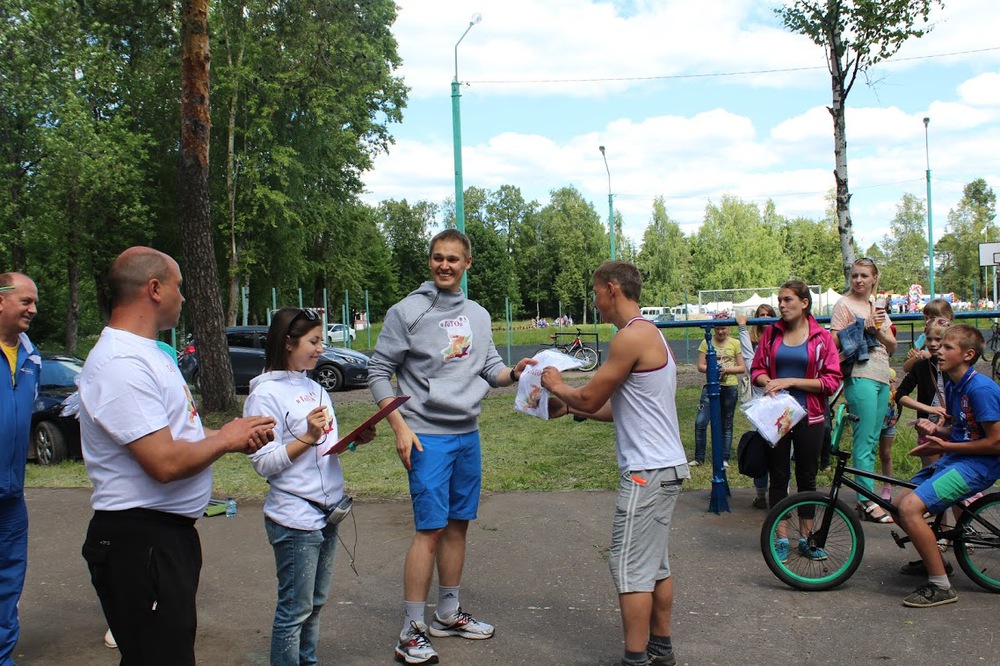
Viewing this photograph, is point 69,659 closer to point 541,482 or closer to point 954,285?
point 541,482

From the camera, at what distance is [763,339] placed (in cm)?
584

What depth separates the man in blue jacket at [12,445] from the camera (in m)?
3.77

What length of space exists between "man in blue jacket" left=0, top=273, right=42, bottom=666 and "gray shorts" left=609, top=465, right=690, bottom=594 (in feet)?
8.99

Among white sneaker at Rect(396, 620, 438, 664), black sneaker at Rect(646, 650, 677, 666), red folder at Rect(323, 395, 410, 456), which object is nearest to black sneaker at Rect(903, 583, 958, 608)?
black sneaker at Rect(646, 650, 677, 666)

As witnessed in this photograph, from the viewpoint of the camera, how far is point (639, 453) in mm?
3777

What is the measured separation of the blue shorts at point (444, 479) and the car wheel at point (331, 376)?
16.2 metres

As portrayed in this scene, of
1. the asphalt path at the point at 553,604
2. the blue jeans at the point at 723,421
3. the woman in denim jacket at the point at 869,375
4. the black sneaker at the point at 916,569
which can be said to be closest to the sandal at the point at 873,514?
the woman in denim jacket at the point at 869,375

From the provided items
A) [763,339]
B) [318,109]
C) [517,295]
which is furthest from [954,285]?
[763,339]

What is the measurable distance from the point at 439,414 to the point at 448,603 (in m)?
1.07

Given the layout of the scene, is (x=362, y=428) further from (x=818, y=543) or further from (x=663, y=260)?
(x=663, y=260)

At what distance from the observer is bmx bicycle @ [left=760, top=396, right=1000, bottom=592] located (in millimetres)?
4914

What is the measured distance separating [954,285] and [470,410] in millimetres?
79842

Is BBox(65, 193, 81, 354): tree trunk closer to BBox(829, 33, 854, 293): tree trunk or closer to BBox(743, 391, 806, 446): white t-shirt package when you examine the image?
BBox(829, 33, 854, 293): tree trunk

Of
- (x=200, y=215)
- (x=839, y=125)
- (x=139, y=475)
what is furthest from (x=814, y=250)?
(x=139, y=475)
